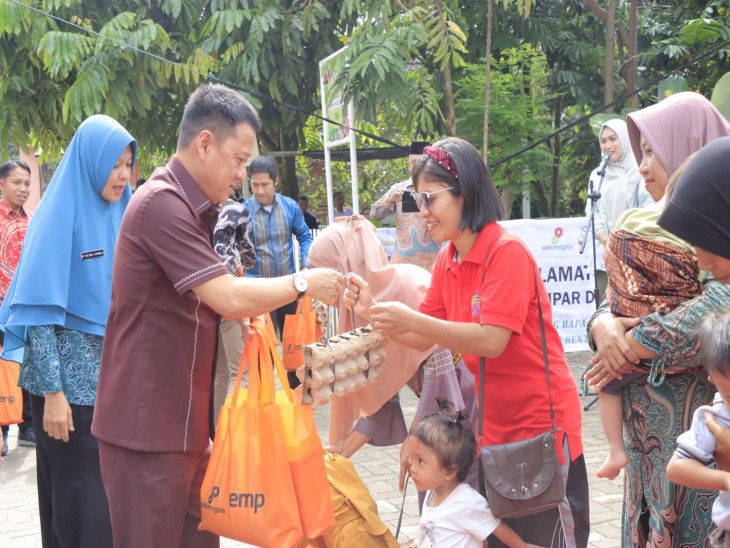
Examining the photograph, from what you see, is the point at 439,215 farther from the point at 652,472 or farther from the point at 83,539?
the point at 83,539

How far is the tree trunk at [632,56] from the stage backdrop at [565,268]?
375cm

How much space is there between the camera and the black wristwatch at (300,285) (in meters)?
2.86

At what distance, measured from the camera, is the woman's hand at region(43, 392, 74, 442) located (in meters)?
3.51

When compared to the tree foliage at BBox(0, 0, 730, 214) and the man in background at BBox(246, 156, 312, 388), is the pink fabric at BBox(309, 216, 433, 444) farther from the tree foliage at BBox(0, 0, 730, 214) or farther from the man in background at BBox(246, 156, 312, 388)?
the tree foliage at BBox(0, 0, 730, 214)

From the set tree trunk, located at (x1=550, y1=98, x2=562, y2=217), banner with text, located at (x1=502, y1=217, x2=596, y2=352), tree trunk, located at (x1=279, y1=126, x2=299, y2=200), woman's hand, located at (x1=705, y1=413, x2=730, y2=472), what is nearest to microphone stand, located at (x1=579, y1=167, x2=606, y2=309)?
banner with text, located at (x1=502, y1=217, x2=596, y2=352)

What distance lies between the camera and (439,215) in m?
3.12

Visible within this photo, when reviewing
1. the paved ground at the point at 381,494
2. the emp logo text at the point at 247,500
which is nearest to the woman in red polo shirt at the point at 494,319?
the emp logo text at the point at 247,500

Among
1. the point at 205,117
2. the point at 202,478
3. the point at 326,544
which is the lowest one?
the point at 326,544

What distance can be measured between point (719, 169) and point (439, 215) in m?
1.14

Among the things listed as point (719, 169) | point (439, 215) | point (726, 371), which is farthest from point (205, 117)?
point (726, 371)

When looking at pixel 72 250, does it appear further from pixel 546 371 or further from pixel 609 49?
pixel 609 49

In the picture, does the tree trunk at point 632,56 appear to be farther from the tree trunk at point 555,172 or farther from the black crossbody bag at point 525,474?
the black crossbody bag at point 525,474

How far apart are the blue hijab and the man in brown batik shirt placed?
0.78 m

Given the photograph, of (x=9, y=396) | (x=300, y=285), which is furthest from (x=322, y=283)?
(x=9, y=396)
